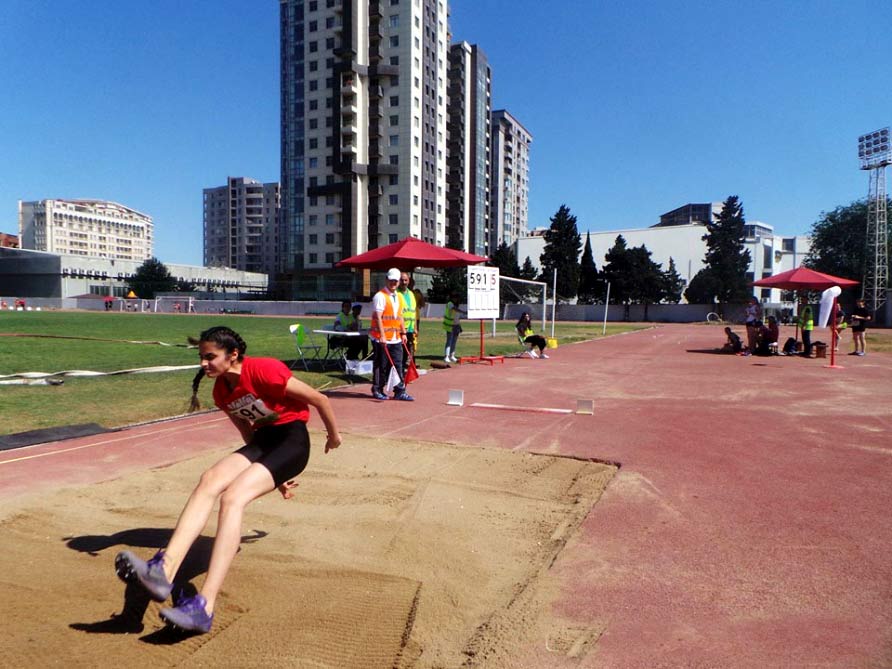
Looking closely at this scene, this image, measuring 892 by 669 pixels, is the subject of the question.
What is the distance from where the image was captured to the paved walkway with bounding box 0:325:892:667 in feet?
9.35

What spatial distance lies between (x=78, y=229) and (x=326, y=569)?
182 m

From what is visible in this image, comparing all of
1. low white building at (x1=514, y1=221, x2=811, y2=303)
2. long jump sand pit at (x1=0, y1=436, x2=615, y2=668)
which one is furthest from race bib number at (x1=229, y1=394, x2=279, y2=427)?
low white building at (x1=514, y1=221, x2=811, y2=303)

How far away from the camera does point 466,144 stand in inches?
3465

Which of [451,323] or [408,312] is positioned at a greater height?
[408,312]

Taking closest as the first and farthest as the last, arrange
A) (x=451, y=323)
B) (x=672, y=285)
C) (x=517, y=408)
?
(x=517, y=408) < (x=451, y=323) < (x=672, y=285)

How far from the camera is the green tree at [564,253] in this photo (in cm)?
6938

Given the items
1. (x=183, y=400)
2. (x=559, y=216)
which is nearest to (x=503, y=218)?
(x=559, y=216)

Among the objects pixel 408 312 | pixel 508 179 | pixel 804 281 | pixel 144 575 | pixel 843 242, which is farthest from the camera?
pixel 508 179

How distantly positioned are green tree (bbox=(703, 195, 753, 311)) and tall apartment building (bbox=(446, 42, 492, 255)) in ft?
106

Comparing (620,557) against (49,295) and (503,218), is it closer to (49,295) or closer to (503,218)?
(49,295)

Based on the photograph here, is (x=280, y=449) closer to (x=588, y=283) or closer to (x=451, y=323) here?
(x=451, y=323)

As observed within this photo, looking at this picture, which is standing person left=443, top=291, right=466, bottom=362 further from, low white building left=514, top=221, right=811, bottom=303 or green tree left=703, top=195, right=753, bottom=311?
low white building left=514, top=221, right=811, bottom=303

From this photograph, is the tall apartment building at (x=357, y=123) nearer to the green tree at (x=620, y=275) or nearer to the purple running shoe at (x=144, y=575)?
the green tree at (x=620, y=275)

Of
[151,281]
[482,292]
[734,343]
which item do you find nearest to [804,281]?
[734,343]
